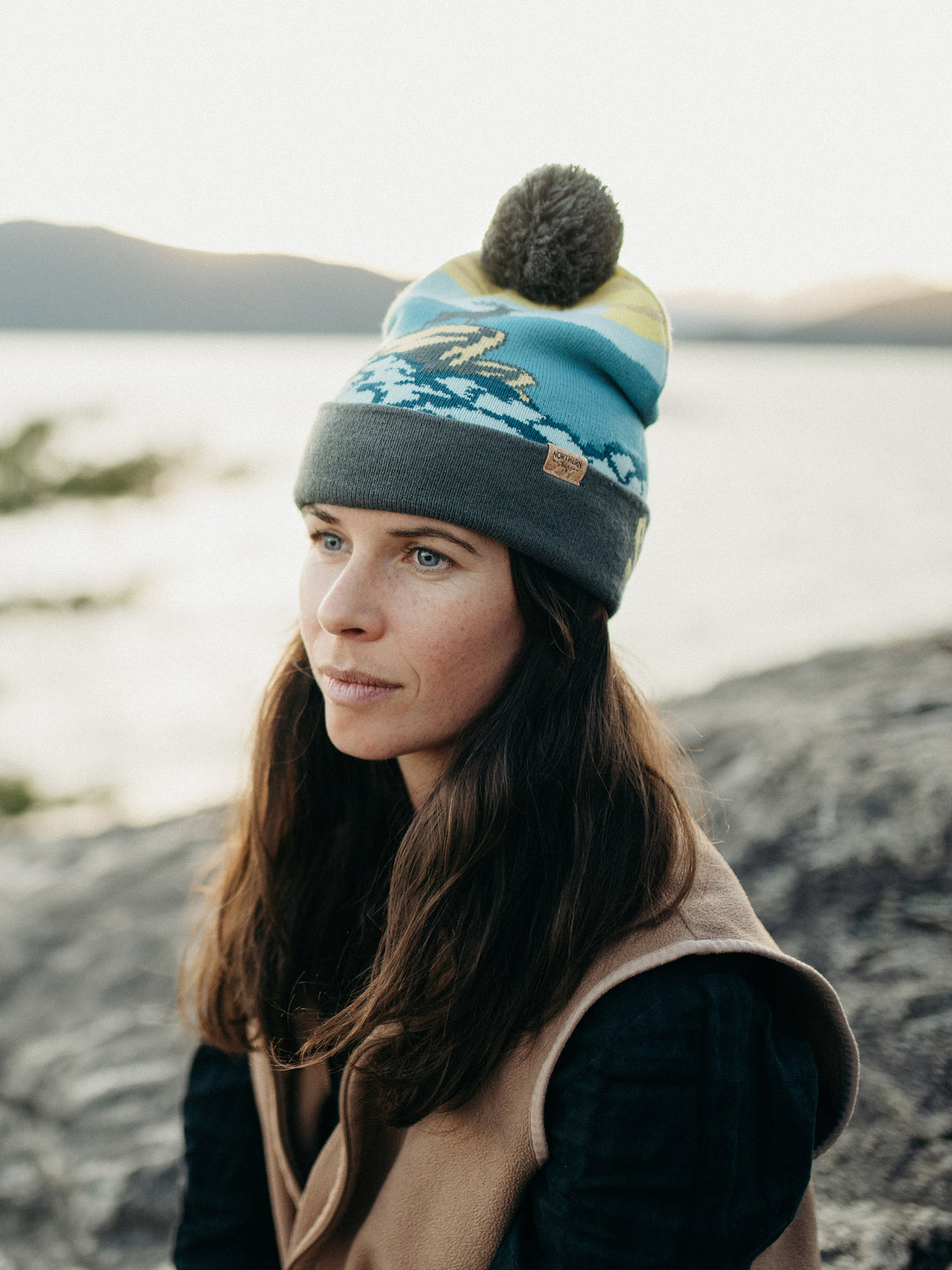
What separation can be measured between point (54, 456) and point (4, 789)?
19.9 ft

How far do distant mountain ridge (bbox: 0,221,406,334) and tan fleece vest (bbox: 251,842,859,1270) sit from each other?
10528 mm

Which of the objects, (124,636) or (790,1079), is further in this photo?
(124,636)

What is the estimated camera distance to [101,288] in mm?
18312

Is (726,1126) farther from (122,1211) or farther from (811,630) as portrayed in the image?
(811,630)

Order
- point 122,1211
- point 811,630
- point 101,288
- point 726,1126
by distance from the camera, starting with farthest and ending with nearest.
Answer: point 101,288 → point 811,630 → point 122,1211 → point 726,1126

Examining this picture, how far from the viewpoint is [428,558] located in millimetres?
1359

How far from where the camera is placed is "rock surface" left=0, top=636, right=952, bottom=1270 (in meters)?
1.74

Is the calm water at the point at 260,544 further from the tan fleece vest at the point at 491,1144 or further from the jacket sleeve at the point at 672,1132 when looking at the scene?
the jacket sleeve at the point at 672,1132

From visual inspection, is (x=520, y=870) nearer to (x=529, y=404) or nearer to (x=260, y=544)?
(x=529, y=404)

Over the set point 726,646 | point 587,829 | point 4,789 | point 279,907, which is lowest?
point 4,789

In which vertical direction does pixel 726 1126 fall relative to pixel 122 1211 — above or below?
above

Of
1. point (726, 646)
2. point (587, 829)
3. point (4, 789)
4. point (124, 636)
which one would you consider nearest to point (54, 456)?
point (124, 636)

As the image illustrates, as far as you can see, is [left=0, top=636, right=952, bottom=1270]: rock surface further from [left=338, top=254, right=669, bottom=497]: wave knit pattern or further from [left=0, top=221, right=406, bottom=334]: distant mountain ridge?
[left=0, top=221, right=406, bottom=334]: distant mountain ridge

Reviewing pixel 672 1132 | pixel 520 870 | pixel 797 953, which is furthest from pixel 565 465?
pixel 797 953
